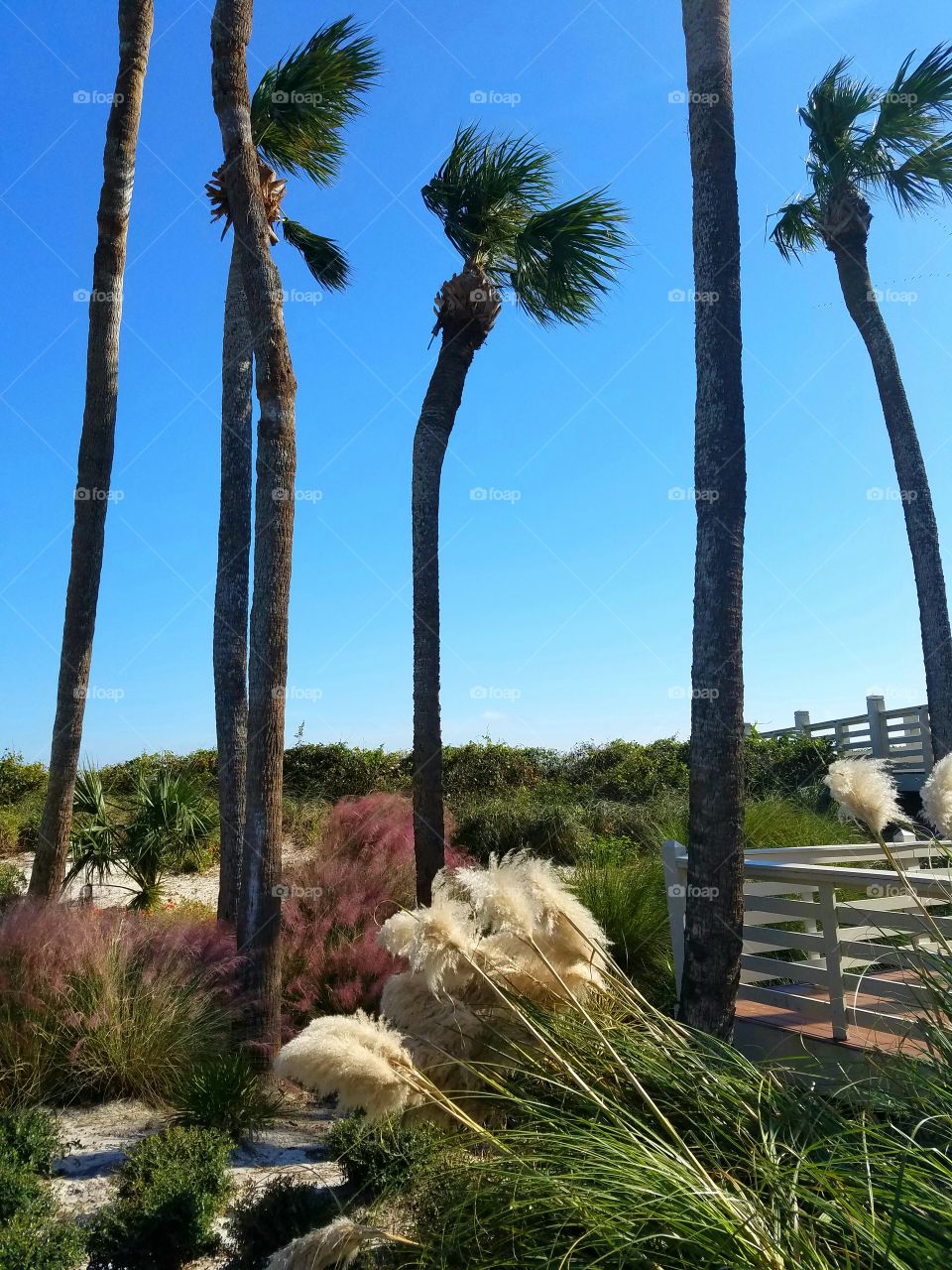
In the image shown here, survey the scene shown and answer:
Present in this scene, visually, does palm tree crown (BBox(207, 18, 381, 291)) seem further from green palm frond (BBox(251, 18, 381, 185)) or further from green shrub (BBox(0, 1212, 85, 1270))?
green shrub (BBox(0, 1212, 85, 1270))

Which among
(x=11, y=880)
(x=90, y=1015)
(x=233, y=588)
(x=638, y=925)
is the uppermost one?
(x=233, y=588)

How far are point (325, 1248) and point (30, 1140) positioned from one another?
2938mm

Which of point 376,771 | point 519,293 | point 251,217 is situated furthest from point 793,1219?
point 376,771

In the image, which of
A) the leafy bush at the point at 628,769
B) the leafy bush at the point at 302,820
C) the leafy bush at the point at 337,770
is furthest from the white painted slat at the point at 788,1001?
the leafy bush at the point at 337,770

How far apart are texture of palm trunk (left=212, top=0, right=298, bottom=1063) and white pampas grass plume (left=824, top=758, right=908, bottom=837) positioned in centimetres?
479

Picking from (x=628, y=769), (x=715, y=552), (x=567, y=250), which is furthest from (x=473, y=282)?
(x=628, y=769)

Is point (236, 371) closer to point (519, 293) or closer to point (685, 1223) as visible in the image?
point (519, 293)

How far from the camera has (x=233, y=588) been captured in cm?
977

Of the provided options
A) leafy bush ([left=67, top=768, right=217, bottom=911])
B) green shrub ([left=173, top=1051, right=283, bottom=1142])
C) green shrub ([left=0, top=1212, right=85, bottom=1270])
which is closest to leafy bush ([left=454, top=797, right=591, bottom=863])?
leafy bush ([left=67, top=768, right=217, bottom=911])

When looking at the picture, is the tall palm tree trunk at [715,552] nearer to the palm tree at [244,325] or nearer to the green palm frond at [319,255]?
the palm tree at [244,325]

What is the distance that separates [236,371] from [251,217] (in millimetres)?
2600

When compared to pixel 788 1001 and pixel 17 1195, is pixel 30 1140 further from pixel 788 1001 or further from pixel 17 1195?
pixel 788 1001

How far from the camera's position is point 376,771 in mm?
17703

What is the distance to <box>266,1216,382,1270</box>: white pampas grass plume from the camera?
221 centimetres
